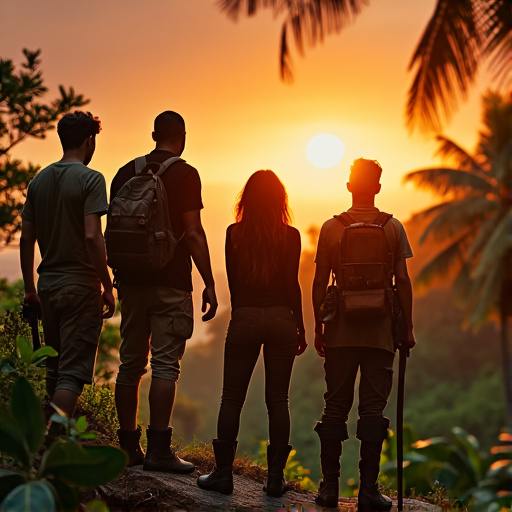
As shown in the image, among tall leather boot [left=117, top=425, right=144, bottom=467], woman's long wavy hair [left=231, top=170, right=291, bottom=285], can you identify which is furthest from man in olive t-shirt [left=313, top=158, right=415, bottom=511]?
tall leather boot [left=117, top=425, right=144, bottom=467]

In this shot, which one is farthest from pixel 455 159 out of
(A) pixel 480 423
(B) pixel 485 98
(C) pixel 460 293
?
(A) pixel 480 423

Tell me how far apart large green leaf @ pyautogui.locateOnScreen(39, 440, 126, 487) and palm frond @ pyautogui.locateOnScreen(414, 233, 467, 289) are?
30.7 m

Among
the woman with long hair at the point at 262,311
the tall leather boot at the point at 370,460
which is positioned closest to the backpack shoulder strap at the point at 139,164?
the woman with long hair at the point at 262,311

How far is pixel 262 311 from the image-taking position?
589cm

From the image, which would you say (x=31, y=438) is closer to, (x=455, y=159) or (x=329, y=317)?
(x=329, y=317)

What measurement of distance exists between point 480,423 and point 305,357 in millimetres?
13774

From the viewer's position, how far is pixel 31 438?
4.18m

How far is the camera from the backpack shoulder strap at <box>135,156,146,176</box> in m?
6.00

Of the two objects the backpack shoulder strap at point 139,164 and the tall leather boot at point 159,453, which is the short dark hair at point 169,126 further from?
the tall leather boot at point 159,453

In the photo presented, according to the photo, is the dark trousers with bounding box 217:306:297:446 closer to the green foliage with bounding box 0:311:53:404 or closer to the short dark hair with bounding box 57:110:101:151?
the green foliage with bounding box 0:311:53:404

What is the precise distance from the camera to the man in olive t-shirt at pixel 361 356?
591 centimetres

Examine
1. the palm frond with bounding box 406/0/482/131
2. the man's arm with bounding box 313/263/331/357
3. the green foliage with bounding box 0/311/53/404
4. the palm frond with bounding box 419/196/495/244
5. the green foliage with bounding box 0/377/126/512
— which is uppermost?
the palm frond with bounding box 419/196/495/244

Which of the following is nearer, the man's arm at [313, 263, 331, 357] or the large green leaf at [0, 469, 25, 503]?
the large green leaf at [0, 469, 25, 503]

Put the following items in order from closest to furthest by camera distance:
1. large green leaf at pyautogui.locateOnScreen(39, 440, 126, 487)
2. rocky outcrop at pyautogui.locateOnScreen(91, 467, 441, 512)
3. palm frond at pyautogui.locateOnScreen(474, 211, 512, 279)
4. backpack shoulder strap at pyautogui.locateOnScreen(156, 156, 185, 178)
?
large green leaf at pyautogui.locateOnScreen(39, 440, 126, 487) < rocky outcrop at pyautogui.locateOnScreen(91, 467, 441, 512) < backpack shoulder strap at pyautogui.locateOnScreen(156, 156, 185, 178) < palm frond at pyautogui.locateOnScreen(474, 211, 512, 279)
